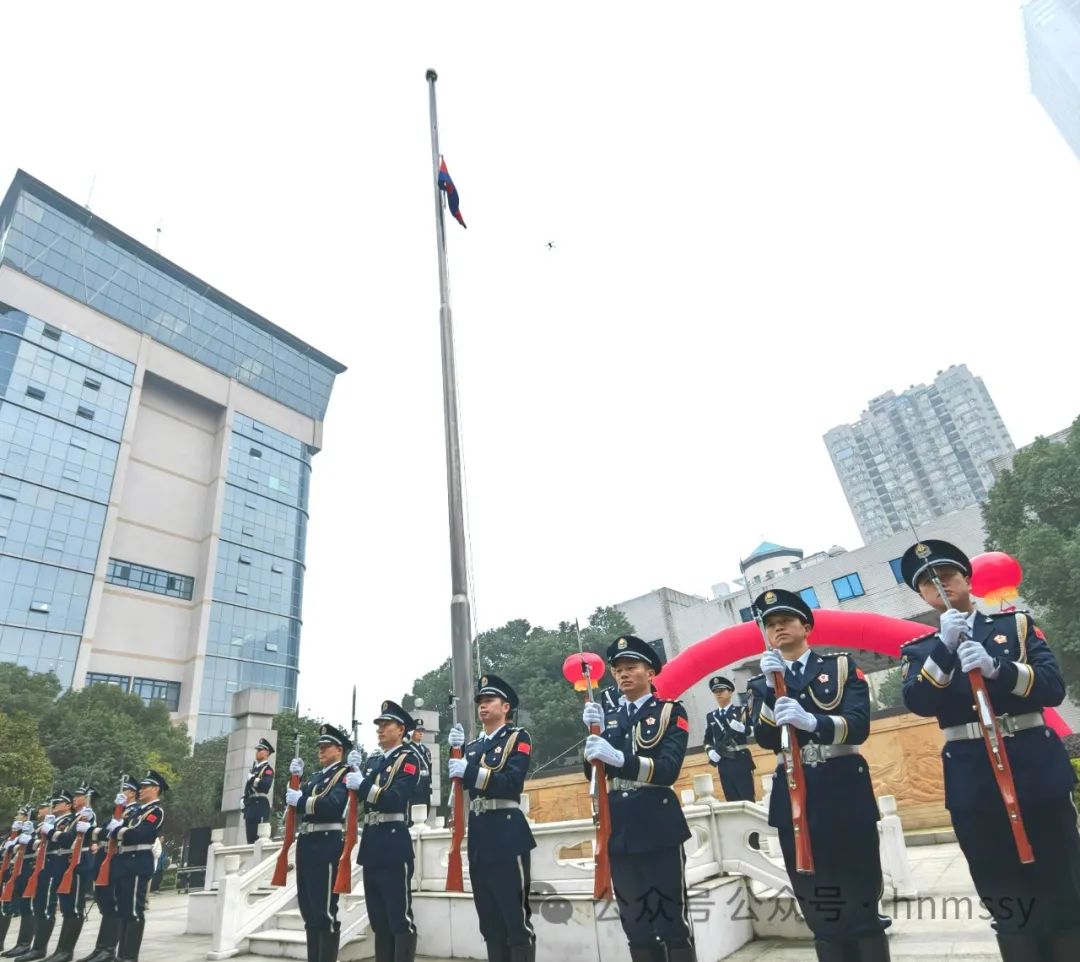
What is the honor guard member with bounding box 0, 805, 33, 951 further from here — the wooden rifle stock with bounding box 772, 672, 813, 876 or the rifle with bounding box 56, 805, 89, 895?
the wooden rifle stock with bounding box 772, 672, 813, 876

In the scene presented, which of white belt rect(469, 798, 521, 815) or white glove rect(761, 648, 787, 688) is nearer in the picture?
white glove rect(761, 648, 787, 688)

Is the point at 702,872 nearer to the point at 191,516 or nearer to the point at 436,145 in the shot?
the point at 436,145

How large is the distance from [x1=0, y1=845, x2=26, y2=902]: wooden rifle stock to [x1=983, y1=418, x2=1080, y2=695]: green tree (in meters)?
26.0

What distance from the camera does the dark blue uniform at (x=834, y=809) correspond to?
3.12m

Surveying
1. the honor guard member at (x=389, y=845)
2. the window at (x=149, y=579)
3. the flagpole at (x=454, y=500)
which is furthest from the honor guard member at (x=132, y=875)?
the window at (x=149, y=579)

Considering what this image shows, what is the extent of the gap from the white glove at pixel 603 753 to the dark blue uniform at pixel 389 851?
2.41 meters

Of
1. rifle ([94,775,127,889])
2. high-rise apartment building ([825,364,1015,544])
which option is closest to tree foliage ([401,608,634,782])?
rifle ([94,775,127,889])

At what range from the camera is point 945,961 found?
422 centimetres

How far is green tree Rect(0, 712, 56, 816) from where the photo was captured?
1855 cm

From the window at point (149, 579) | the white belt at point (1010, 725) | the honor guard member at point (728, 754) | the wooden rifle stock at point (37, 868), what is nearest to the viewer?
the white belt at point (1010, 725)

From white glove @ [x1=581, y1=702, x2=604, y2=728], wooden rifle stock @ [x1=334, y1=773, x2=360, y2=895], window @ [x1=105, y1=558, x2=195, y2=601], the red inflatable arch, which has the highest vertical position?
window @ [x1=105, y1=558, x2=195, y2=601]

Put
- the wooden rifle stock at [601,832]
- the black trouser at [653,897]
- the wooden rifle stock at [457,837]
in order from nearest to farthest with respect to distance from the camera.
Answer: the black trouser at [653,897] → the wooden rifle stock at [601,832] → the wooden rifle stock at [457,837]

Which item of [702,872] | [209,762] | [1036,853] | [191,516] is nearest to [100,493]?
[191,516]

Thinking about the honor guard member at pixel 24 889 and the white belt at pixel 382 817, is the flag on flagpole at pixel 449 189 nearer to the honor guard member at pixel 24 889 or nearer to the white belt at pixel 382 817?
the white belt at pixel 382 817
